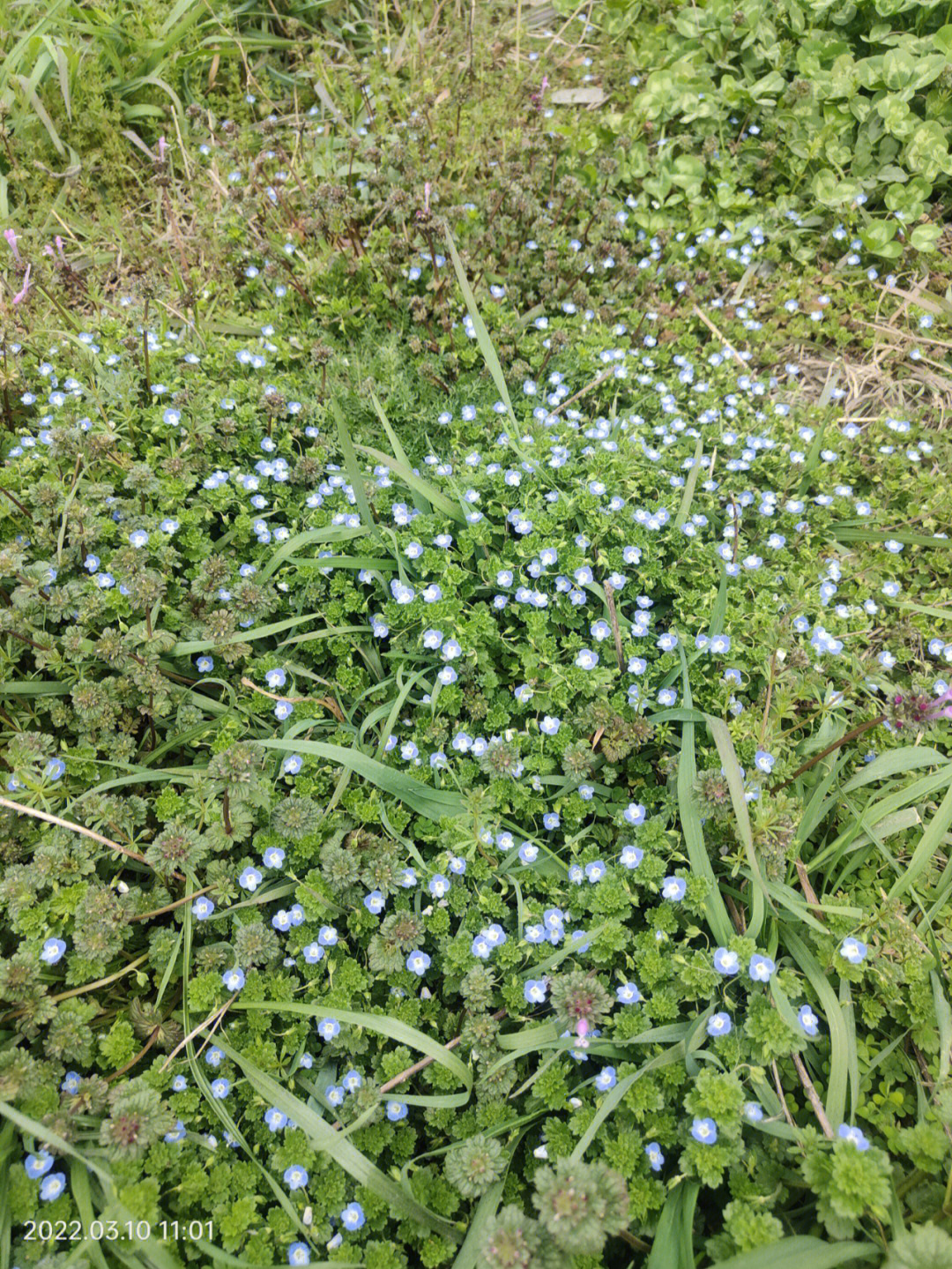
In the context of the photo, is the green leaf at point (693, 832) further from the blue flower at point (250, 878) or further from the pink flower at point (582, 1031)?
the blue flower at point (250, 878)

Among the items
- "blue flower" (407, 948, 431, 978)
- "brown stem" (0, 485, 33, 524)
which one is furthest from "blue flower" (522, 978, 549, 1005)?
"brown stem" (0, 485, 33, 524)

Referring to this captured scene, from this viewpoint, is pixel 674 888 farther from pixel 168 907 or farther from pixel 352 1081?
pixel 168 907

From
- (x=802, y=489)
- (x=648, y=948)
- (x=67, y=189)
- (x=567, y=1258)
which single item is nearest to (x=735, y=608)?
(x=802, y=489)

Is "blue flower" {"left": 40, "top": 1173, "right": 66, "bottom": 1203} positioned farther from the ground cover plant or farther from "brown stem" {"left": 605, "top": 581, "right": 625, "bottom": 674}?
"brown stem" {"left": 605, "top": 581, "right": 625, "bottom": 674}

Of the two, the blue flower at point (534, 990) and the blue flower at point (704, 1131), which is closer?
the blue flower at point (704, 1131)

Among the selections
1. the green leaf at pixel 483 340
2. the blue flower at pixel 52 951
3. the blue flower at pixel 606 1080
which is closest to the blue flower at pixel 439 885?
the blue flower at pixel 606 1080

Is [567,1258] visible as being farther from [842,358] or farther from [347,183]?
[347,183]
